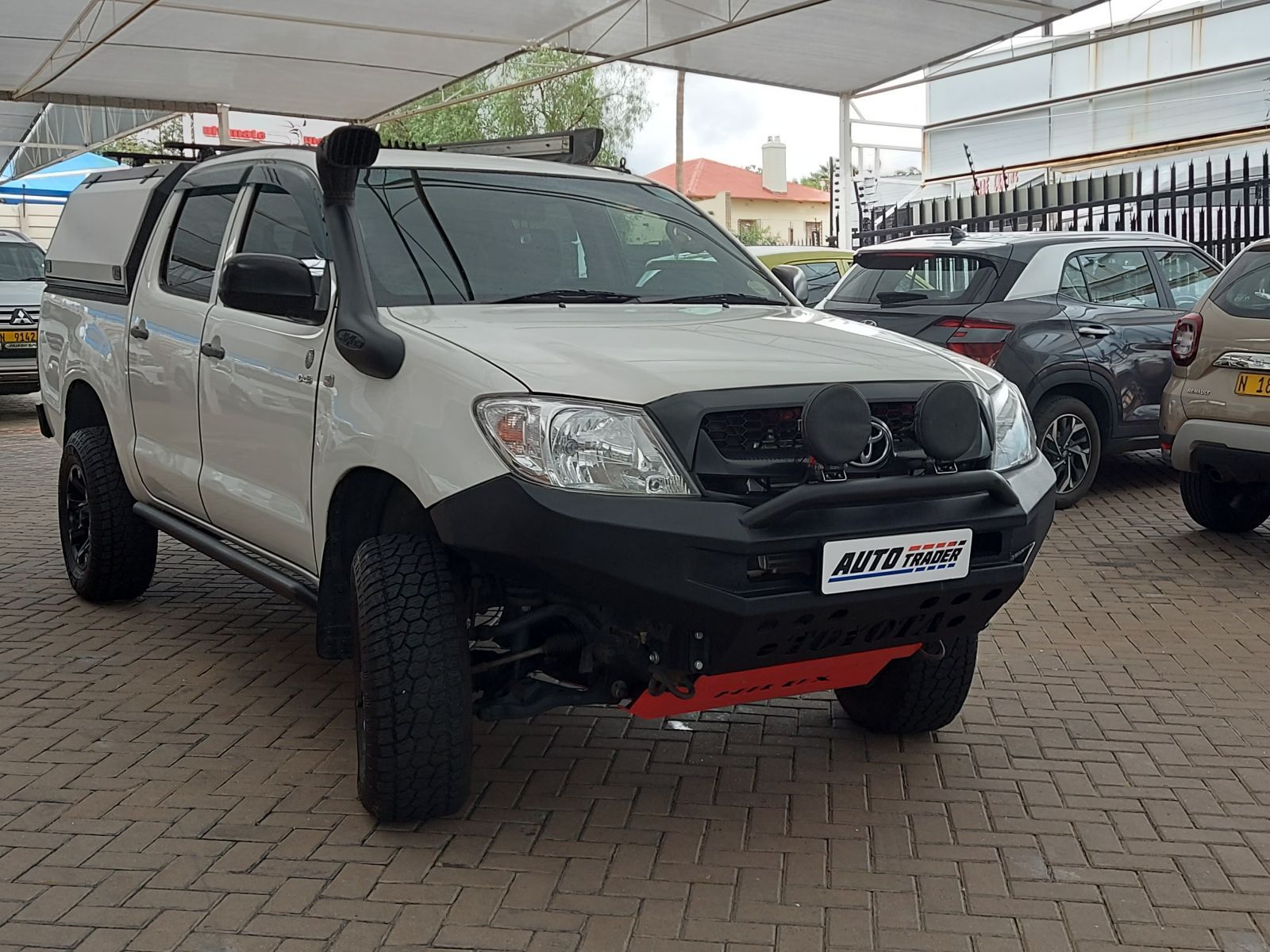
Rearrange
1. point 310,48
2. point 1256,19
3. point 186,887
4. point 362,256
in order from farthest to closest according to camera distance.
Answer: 1. point 1256,19
2. point 310,48
3. point 362,256
4. point 186,887

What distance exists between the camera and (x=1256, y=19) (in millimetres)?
21828

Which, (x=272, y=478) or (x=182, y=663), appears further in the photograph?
(x=182, y=663)

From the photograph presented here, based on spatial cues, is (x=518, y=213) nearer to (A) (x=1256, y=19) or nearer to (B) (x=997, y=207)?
(B) (x=997, y=207)

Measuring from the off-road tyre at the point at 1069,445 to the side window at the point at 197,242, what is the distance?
5.22 meters

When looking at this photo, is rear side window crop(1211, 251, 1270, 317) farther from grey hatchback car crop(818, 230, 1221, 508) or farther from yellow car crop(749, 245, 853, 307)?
yellow car crop(749, 245, 853, 307)

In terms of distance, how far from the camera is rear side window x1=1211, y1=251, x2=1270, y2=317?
7184 mm

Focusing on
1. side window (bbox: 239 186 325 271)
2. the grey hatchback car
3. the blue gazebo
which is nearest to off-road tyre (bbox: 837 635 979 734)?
side window (bbox: 239 186 325 271)

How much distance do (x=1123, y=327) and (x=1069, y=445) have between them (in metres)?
0.90

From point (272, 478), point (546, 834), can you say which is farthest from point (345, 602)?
point (546, 834)

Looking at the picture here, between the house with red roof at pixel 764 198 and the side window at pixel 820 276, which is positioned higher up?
the house with red roof at pixel 764 198

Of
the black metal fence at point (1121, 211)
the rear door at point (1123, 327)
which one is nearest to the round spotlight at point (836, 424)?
the rear door at point (1123, 327)

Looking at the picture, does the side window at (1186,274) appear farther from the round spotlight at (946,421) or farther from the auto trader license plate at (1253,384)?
the round spotlight at (946,421)

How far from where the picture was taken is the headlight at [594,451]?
3.35 metres

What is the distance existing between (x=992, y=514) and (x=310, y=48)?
55.8ft
